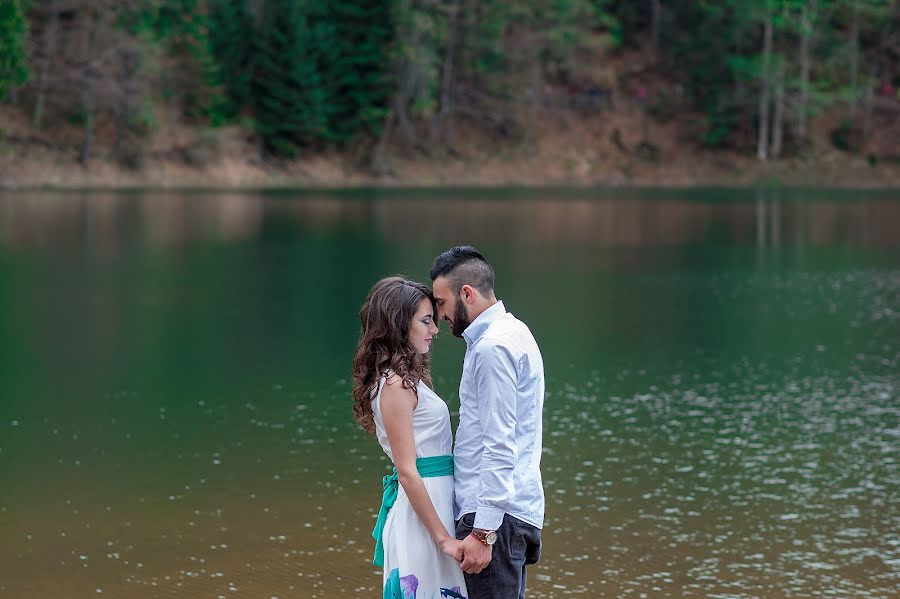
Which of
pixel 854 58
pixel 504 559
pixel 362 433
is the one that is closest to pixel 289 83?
pixel 854 58

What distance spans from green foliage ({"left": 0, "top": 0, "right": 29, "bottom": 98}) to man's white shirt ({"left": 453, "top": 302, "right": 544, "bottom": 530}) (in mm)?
53236

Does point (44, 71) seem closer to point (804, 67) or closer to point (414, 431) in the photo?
point (804, 67)

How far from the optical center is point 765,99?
6569 centimetres

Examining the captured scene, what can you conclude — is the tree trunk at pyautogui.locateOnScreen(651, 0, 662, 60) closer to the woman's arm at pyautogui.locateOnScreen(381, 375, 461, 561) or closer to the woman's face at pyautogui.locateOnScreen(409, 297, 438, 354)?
the woman's face at pyautogui.locateOnScreen(409, 297, 438, 354)

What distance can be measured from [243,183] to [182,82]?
23.1ft

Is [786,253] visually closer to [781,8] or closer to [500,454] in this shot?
[500,454]

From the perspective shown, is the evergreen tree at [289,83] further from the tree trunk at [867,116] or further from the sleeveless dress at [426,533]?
the sleeveless dress at [426,533]

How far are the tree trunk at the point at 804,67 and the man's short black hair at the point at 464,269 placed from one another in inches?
2494

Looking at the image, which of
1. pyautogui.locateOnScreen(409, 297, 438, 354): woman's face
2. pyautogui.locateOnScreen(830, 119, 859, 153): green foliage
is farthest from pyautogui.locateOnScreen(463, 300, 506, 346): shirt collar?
pyautogui.locateOnScreen(830, 119, 859, 153): green foliage

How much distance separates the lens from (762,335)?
1780cm

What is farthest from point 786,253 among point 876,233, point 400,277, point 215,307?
point 400,277

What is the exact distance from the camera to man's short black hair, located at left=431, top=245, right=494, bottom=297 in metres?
4.56

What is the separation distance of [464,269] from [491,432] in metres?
0.56

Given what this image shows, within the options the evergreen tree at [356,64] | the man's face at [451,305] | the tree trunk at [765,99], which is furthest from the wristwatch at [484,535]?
the tree trunk at [765,99]
